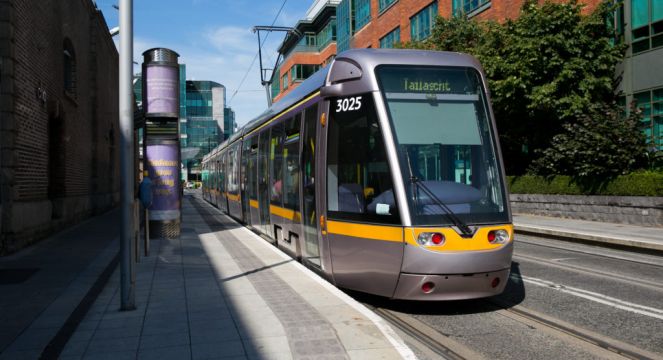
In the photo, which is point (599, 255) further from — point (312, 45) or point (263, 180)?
point (312, 45)

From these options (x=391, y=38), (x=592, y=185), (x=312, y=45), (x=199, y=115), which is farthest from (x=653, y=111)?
(x=199, y=115)

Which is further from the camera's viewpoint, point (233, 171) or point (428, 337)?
point (233, 171)

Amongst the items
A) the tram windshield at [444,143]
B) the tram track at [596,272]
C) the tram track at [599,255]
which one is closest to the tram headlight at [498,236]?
the tram windshield at [444,143]

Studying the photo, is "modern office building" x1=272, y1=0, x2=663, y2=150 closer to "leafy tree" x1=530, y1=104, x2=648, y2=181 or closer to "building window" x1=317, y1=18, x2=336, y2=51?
"building window" x1=317, y1=18, x2=336, y2=51

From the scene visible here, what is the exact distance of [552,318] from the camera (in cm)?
655

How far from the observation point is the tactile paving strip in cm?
507

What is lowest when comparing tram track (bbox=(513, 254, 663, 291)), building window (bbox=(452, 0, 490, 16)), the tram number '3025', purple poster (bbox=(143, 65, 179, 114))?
tram track (bbox=(513, 254, 663, 291))

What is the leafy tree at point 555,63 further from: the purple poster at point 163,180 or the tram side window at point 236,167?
the purple poster at point 163,180

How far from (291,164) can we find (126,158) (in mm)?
3763

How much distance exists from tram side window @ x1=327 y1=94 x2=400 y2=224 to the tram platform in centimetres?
106

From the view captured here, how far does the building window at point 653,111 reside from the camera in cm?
2028

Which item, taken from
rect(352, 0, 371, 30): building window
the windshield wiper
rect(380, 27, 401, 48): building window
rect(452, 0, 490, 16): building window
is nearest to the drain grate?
the windshield wiper

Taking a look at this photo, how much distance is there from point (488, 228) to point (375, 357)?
2.42 meters

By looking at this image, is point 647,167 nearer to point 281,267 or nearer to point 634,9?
Answer: point 634,9
